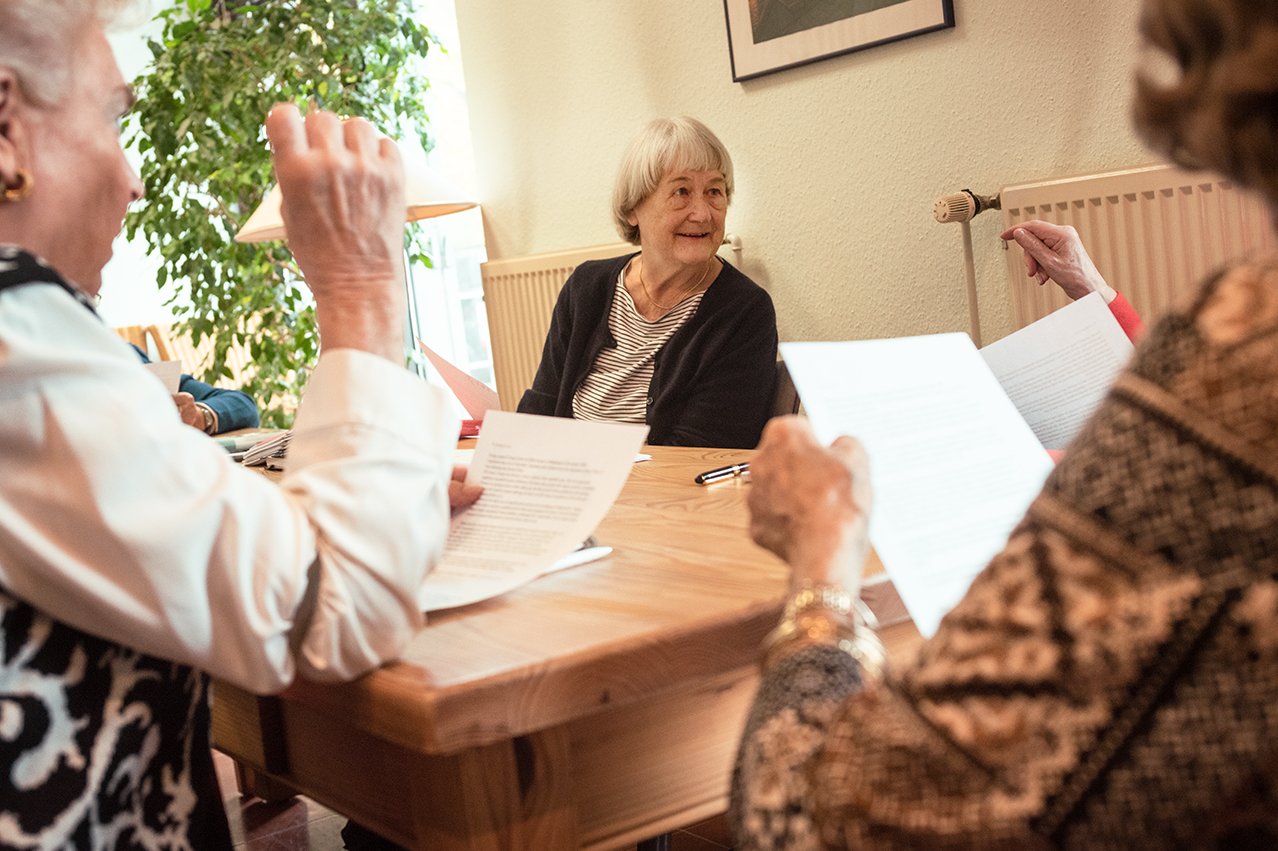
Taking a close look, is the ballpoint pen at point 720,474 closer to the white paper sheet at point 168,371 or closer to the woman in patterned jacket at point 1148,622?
the woman in patterned jacket at point 1148,622

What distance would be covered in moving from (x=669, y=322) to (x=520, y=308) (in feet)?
5.48

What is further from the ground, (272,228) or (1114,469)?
(272,228)

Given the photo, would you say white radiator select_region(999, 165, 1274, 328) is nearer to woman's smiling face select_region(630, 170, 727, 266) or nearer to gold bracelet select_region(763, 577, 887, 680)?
woman's smiling face select_region(630, 170, 727, 266)

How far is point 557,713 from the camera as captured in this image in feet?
2.81

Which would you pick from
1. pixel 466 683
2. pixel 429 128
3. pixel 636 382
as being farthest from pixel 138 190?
pixel 429 128

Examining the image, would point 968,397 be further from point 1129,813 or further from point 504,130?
point 504,130

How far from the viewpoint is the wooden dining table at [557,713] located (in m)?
0.85

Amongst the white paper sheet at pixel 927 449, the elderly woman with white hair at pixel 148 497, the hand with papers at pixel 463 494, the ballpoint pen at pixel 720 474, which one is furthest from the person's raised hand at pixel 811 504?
the ballpoint pen at pixel 720 474

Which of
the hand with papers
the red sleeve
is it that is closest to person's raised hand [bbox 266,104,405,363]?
the hand with papers

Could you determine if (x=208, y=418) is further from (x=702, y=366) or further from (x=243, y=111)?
(x=243, y=111)

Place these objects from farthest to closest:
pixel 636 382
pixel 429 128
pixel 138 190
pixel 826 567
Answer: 1. pixel 429 128
2. pixel 636 382
3. pixel 138 190
4. pixel 826 567

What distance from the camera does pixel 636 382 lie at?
9.26 feet

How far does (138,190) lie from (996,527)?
2.34 ft

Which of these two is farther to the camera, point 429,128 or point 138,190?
point 429,128
